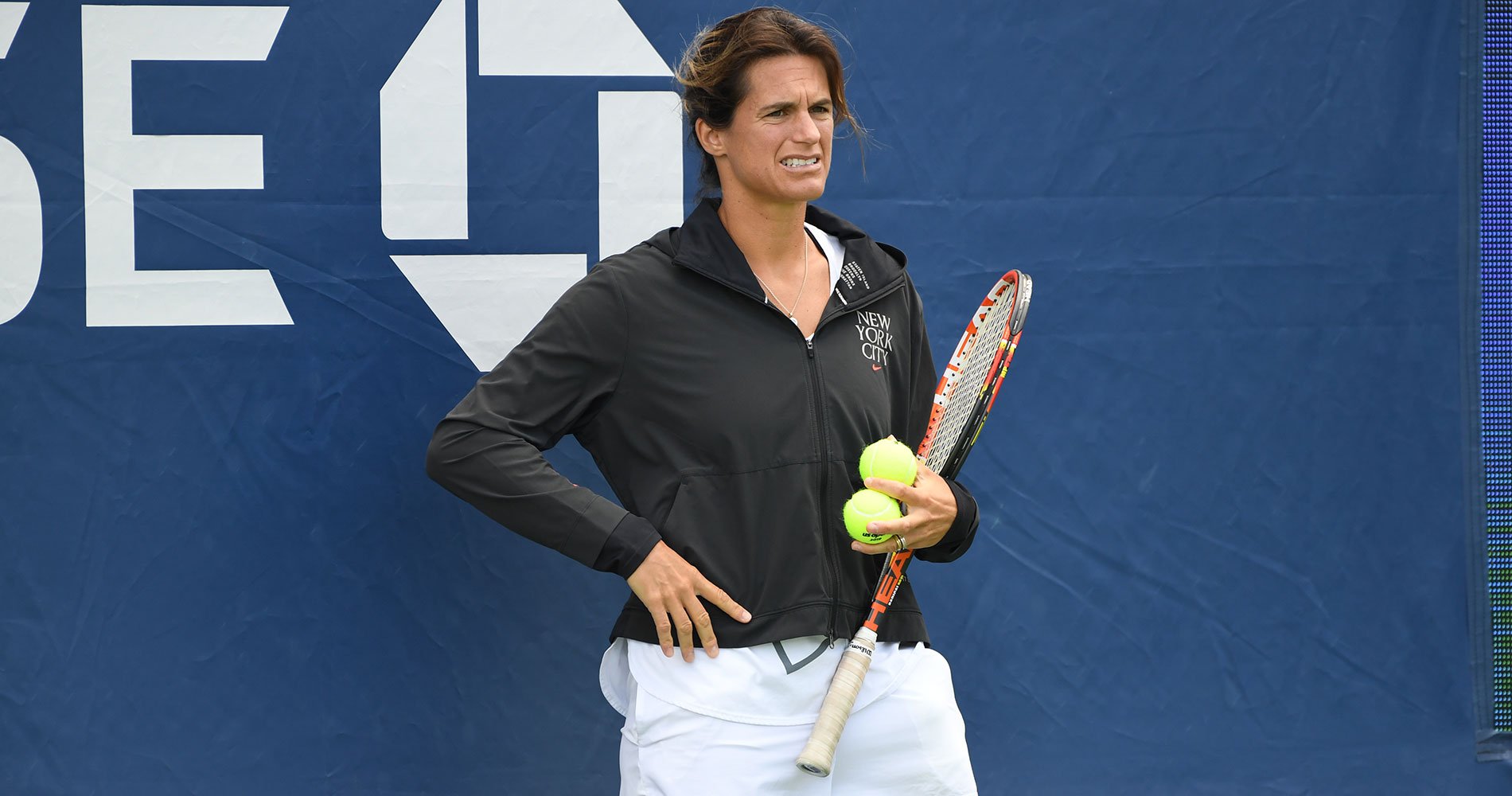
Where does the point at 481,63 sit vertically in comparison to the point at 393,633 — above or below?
above

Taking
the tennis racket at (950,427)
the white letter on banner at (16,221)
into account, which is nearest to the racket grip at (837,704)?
the tennis racket at (950,427)

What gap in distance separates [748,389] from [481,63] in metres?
1.04

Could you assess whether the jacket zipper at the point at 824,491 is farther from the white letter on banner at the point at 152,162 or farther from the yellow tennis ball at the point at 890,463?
the white letter on banner at the point at 152,162

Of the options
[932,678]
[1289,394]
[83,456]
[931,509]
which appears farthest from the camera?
[1289,394]

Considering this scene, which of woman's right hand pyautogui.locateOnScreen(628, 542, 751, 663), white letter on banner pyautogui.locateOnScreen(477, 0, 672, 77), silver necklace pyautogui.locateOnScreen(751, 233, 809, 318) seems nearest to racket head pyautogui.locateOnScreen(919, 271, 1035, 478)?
silver necklace pyautogui.locateOnScreen(751, 233, 809, 318)

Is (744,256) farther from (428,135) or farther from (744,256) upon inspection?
(428,135)

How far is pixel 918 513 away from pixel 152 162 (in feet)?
5.36

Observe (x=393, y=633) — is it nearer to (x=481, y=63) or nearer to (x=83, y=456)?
(x=83, y=456)

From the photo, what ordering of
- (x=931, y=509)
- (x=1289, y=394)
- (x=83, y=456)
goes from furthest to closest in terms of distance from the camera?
(x=1289, y=394), (x=83, y=456), (x=931, y=509)

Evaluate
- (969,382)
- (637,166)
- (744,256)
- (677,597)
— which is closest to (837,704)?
(677,597)

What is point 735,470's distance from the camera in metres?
1.97

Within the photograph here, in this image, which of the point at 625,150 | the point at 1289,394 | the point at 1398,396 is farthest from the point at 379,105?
the point at 1398,396

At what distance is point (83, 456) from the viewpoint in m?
2.58

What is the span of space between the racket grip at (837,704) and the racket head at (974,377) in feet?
1.02
